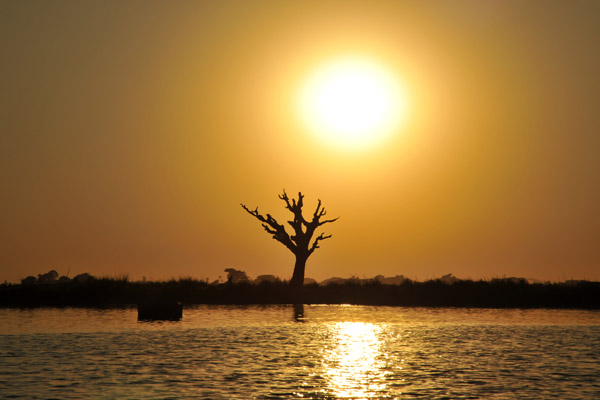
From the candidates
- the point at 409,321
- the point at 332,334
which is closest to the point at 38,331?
the point at 332,334

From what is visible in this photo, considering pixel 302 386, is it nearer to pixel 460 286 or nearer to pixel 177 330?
pixel 177 330

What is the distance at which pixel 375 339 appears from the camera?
4150 cm

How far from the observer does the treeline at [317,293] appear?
64.3 m

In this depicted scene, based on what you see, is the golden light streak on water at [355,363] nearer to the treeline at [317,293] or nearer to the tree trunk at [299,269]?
the treeline at [317,293]

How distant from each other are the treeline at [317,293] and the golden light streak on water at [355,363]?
22.6 metres

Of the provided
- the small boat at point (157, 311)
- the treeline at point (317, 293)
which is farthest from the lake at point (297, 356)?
the treeline at point (317, 293)

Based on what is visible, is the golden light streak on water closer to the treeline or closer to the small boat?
the small boat

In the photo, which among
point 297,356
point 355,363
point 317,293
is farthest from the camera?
point 317,293

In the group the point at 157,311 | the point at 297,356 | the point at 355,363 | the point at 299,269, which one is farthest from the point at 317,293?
the point at 355,363

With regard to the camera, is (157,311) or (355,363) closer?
(355,363)

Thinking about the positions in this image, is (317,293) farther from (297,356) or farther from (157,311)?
(297,356)

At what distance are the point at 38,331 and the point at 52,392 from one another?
59.8 ft

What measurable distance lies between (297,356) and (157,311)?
772 inches

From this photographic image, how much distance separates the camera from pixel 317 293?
71.3m
